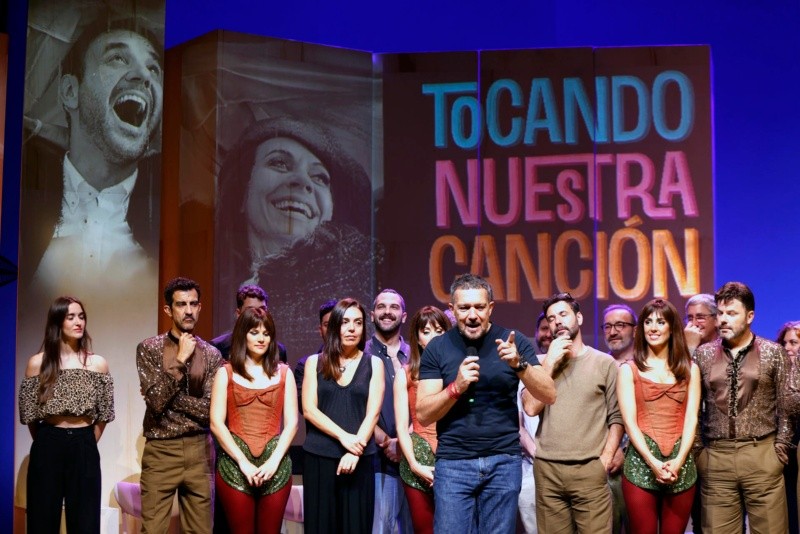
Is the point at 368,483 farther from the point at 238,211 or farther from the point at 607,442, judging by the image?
the point at 238,211

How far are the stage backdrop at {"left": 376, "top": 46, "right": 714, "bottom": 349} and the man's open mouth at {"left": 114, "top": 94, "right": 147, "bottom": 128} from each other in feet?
6.42

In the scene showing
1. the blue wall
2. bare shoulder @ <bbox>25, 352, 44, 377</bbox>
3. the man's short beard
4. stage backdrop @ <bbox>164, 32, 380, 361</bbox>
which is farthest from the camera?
the blue wall

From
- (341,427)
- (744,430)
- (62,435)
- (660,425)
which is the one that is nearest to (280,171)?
(62,435)

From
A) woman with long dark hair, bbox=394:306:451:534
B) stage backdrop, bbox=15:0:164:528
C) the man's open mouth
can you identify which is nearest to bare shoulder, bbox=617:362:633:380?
woman with long dark hair, bbox=394:306:451:534

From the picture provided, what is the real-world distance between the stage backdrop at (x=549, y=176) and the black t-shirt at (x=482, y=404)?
3744 mm

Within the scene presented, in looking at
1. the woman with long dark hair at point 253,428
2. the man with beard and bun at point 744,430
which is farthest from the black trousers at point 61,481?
the man with beard and bun at point 744,430

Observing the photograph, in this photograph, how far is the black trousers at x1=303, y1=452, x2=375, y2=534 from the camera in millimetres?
5184

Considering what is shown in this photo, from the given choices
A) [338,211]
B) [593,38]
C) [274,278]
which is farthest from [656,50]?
[274,278]

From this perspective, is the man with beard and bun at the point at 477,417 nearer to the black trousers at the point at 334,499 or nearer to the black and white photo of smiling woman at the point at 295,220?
the black trousers at the point at 334,499

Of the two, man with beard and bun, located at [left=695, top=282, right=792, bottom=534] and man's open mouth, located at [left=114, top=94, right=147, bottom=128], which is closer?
man with beard and bun, located at [left=695, top=282, right=792, bottom=534]

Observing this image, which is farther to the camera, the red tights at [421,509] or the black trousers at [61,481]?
the black trousers at [61,481]

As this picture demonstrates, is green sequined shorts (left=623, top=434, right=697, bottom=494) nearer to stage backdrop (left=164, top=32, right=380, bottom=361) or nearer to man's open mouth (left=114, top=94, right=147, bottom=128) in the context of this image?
stage backdrop (left=164, top=32, right=380, bottom=361)

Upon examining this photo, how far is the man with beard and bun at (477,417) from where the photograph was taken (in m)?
4.09

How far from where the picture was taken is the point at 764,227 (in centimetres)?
783
